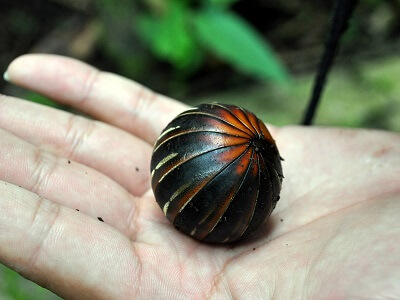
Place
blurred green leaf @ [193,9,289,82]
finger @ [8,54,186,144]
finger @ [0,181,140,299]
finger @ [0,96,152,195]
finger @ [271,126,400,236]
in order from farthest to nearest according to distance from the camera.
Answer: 1. blurred green leaf @ [193,9,289,82]
2. finger @ [8,54,186,144]
3. finger @ [0,96,152,195]
4. finger @ [271,126,400,236]
5. finger @ [0,181,140,299]

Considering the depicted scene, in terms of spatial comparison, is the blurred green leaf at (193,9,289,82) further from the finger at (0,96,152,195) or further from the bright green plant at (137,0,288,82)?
the finger at (0,96,152,195)

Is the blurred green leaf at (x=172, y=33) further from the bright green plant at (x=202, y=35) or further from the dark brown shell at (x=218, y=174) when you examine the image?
the dark brown shell at (x=218, y=174)

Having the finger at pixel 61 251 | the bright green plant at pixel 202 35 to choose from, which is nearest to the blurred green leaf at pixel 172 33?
the bright green plant at pixel 202 35

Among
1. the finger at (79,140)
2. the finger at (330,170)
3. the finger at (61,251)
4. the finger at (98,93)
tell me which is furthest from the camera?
the finger at (98,93)

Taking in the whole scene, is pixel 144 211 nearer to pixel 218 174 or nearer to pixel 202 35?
pixel 218 174

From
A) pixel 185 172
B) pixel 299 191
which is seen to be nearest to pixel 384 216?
pixel 299 191

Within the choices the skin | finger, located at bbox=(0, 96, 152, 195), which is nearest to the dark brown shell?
the skin

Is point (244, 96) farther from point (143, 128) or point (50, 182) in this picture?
point (50, 182)
